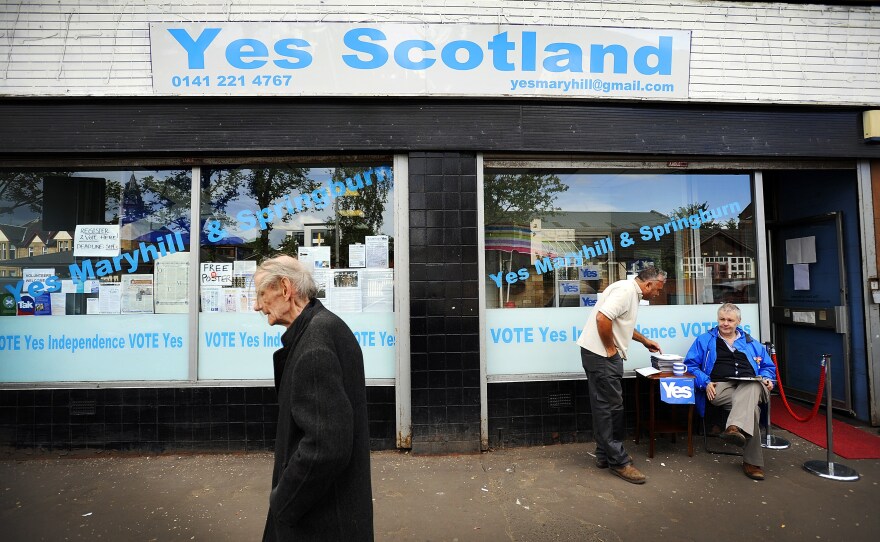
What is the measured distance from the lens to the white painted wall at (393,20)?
466cm

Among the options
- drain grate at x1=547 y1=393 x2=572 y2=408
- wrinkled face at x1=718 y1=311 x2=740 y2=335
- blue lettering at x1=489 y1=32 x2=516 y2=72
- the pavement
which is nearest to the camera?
the pavement

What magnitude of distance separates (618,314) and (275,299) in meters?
3.03

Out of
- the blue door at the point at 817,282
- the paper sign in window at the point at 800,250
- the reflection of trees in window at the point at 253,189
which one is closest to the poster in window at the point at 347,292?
the reflection of trees in window at the point at 253,189

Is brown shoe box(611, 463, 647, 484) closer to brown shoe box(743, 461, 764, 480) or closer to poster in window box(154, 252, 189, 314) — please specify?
brown shoe box(743, 461, 764, 480)

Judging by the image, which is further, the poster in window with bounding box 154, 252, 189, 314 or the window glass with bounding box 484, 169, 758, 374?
the window glass with bounding box 484, 169, 758, 374

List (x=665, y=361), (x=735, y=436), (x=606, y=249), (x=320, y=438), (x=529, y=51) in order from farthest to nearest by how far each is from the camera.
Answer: (x=606, y=249), (x=529, y=51), (x=665, y=361), (x=735, y=436), (x=320, y=438)

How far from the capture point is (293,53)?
4637 mm

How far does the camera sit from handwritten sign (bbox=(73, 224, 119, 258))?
4.93 metres

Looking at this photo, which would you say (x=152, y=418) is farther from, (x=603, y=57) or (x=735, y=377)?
(x=603, y=57)

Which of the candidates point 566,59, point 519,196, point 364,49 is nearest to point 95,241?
point 364,49

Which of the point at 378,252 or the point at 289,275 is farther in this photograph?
the point at 378,252

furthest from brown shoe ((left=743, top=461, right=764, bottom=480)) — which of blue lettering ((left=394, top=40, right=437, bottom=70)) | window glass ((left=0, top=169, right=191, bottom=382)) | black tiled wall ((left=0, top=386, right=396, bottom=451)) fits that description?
window glass ((left=0, top=169, right=191, bottom=382))

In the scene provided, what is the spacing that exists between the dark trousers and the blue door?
335 centimetres

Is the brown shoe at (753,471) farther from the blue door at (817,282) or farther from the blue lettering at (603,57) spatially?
the blue lettering at (603,57)
